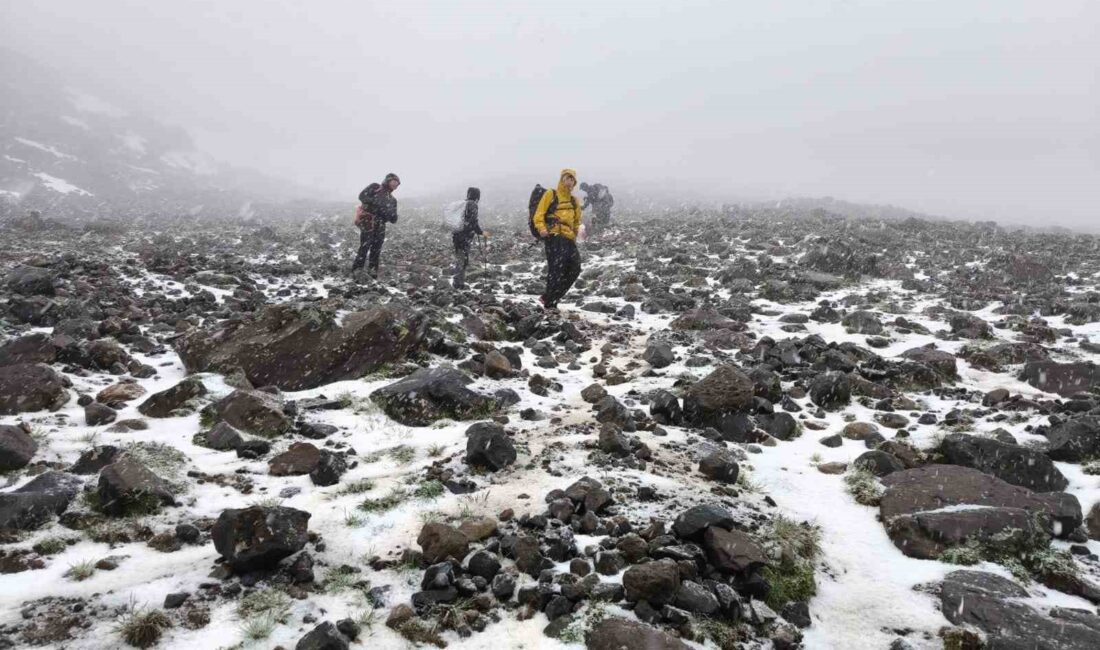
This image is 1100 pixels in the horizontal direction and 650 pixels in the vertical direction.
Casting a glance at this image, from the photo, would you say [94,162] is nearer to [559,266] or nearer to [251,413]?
[559,266]

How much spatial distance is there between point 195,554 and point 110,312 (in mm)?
7785

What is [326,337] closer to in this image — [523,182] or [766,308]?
[766,308]

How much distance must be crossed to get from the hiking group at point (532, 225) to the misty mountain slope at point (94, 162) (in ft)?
93.3

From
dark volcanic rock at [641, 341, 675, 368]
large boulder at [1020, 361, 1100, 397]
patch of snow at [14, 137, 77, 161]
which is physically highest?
patch of snow at [14, 137, 77, 161]

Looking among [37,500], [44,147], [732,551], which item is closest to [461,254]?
[37,500]

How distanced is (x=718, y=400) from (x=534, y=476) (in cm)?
287

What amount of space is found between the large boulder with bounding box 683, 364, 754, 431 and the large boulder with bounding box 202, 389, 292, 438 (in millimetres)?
5026

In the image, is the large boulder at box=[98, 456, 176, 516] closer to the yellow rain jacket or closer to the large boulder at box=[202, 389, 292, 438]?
the large boulder at box=[202, 389, 292, 438]

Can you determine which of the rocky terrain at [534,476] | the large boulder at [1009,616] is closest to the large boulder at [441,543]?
the rocky terrain at [534,476]

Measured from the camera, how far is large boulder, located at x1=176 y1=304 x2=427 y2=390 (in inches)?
318

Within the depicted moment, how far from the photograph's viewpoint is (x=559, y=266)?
12938mm

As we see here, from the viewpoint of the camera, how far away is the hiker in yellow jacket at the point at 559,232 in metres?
12.8

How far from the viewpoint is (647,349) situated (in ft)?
31.7

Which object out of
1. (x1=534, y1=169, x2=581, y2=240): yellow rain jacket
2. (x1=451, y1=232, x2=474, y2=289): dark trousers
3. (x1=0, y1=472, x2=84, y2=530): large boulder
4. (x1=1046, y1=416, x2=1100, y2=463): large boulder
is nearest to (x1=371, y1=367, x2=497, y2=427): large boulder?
(x1=0, y1=472, x2=84, y2=530): large boulder
